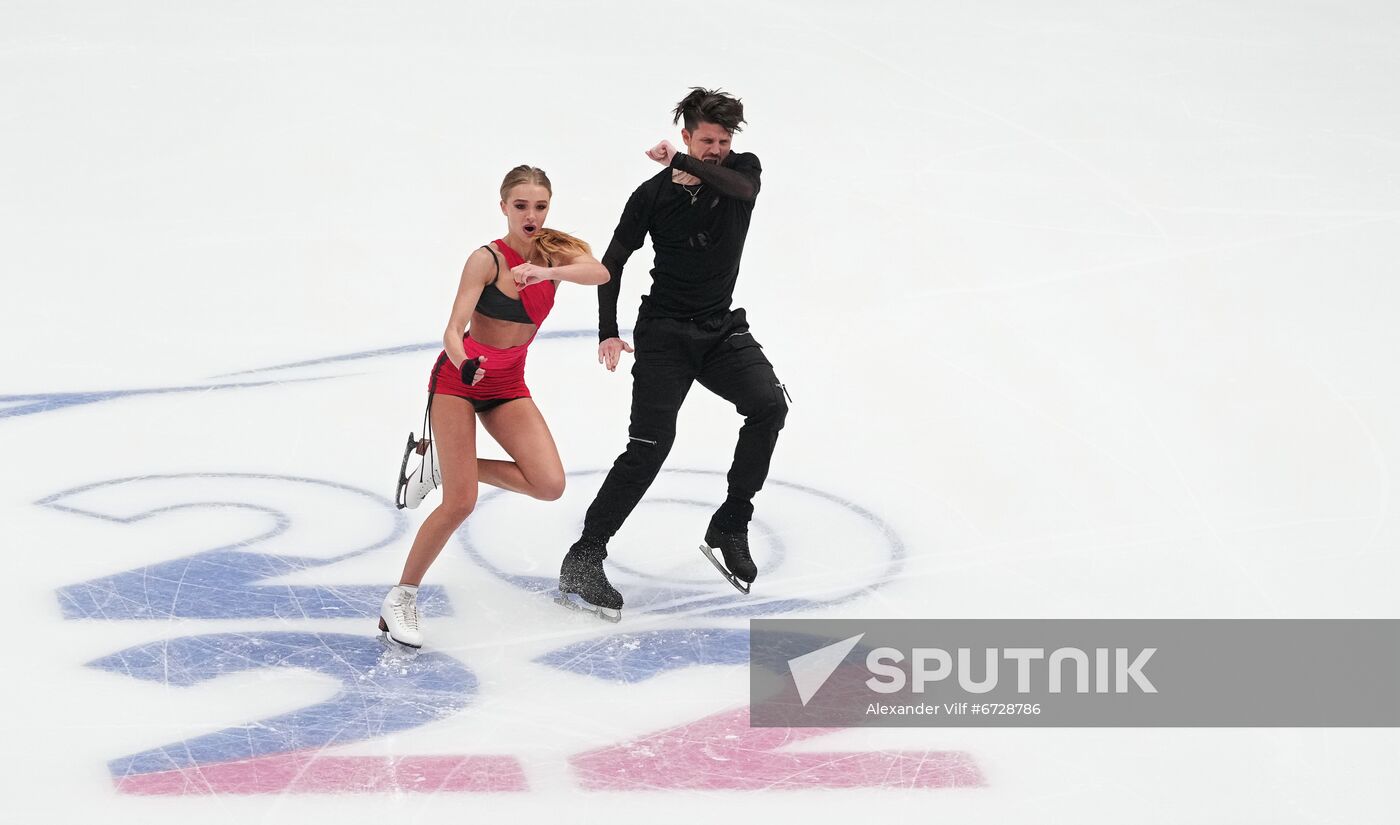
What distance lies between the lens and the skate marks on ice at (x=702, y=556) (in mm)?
5355

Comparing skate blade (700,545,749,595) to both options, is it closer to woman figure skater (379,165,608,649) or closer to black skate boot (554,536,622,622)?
black skate boot (554,536,622,622)

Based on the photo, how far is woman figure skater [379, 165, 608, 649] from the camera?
4.75 meters

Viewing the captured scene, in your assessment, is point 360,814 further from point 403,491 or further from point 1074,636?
point 1074,636

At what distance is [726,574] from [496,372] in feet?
3.80

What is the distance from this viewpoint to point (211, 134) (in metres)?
9.58

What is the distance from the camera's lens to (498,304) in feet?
15.9

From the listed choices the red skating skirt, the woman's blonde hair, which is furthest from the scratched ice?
the woman's blonde hair

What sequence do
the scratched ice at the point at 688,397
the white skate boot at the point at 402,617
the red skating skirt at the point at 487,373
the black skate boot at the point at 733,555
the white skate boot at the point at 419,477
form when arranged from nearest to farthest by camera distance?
1. the scratched ice at the point at 688,397
2. the white skate boot at the point at 402,617
3. the red skating skirt at the point at 487,373
4. the white skate boot at the point at 419,477
5. the black skate boot at the point at 733,555

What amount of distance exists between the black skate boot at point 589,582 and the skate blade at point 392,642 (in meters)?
0.60

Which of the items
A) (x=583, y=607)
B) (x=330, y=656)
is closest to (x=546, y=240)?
(x=583, y=607)

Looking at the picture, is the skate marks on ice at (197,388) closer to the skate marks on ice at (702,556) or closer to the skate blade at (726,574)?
the skate marks on ice at (702,556)

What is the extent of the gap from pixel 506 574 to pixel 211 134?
5.34 metres

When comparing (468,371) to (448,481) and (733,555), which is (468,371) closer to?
(448,481)

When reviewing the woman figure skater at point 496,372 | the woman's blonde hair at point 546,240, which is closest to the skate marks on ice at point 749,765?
the woman figure skater at point 496,372
